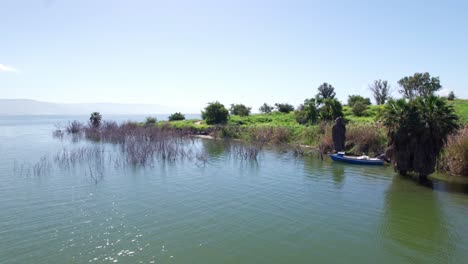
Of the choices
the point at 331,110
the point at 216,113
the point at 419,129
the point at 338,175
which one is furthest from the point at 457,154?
the point at 216,113

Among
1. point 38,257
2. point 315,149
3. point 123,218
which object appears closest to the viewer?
point 38,257

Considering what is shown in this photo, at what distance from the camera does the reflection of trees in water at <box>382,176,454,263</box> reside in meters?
9.28

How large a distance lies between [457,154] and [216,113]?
111 feet

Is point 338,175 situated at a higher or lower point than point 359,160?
lower

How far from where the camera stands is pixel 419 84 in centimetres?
6400

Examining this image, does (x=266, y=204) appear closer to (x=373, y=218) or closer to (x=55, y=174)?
(x=373, y=218)

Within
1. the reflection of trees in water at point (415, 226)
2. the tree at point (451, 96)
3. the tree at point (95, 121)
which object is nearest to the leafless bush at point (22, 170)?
the reflection of trees in water at point (415, 226)

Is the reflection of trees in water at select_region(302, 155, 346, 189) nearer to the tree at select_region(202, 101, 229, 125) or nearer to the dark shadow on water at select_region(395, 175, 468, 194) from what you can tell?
the dark shadow on water at select_region(395, 175, 468, 194)

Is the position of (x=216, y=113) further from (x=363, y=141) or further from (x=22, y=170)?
(x=22, y=170)

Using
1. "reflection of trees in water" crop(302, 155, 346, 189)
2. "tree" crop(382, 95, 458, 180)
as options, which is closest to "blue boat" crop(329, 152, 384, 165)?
"reflection of trees in water" crop(302, 155, 346, 189)

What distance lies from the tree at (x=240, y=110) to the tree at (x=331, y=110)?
22175mm

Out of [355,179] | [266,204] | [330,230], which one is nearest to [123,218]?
[266,204]

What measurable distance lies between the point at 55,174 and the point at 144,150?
5688mm

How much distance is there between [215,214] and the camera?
475 inches
